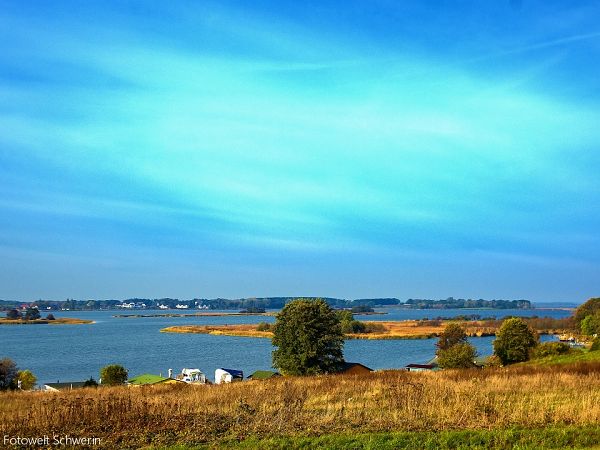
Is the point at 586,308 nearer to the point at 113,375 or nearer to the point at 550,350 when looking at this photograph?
the point at 550,350

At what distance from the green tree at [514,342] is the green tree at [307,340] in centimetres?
1950

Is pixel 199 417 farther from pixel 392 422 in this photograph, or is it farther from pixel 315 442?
pixel 392 422

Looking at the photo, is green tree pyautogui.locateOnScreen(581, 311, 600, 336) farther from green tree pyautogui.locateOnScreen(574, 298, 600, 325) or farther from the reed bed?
the reed bed

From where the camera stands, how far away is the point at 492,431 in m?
11.1

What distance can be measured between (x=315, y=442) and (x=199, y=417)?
11.4ft

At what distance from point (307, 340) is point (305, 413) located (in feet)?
119

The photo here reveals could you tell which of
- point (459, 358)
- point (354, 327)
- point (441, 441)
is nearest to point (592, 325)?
point (459, 358)

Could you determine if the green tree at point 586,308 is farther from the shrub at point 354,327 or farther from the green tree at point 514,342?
the green tree at point 514,342

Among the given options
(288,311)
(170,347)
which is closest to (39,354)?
(170,347)

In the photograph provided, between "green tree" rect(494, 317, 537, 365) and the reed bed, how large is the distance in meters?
44.2

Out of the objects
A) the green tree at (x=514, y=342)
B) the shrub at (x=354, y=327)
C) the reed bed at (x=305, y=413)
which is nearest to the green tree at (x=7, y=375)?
the reed bed at (x=305, y=413)

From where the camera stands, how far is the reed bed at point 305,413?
11589mm

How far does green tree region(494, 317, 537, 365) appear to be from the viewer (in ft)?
192

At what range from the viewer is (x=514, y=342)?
5919 cm
